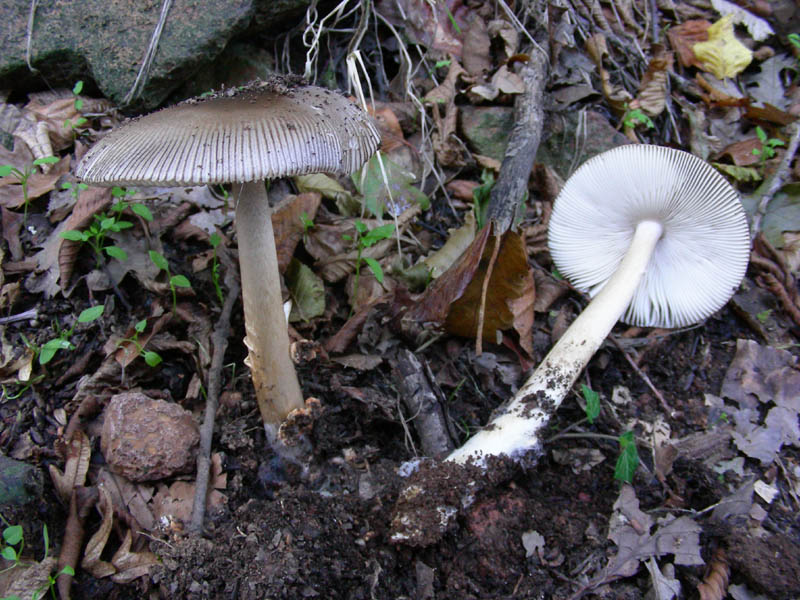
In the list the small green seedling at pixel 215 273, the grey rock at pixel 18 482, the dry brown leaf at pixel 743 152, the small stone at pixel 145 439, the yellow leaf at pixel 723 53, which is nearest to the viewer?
the grey rock at pixel 18 482

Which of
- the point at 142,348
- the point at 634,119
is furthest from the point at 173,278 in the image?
the point at 634,119

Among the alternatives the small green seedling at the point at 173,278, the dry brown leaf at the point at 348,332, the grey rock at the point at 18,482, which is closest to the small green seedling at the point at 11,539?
the grey rock at the point at 18,482

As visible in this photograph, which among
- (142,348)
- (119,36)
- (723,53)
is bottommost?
(142,348)

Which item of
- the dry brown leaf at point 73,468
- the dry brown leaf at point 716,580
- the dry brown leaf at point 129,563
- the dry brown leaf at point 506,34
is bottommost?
the dry brown leaf at point 716,580

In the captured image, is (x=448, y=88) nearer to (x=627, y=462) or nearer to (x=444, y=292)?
(x=444, y=292)

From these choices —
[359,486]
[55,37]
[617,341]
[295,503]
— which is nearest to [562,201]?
[617,341]

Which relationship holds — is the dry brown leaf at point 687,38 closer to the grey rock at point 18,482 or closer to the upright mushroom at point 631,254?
the upright mushroom at point 631,254
